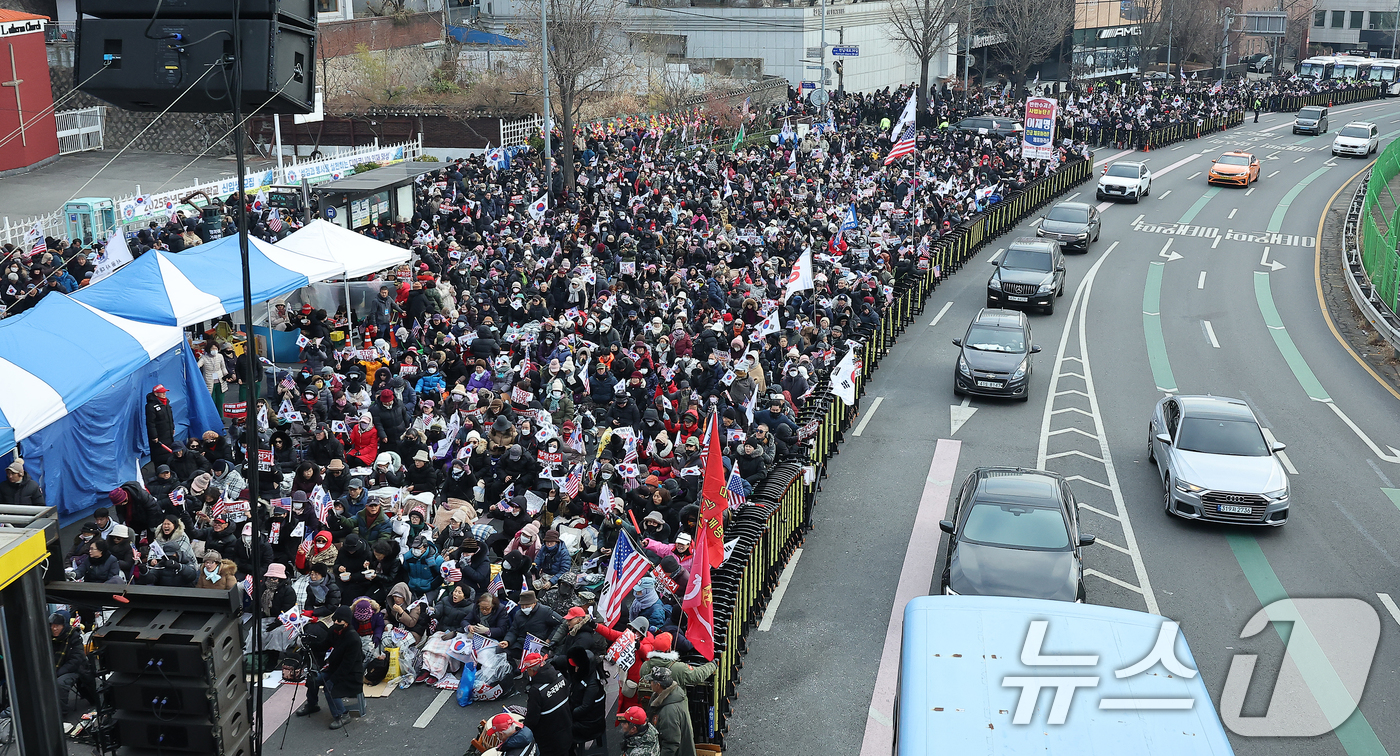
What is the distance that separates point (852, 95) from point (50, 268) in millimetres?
43271

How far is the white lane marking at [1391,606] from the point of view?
13.8 m

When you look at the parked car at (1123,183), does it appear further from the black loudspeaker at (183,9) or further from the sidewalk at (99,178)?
the black loudspeaker at (183,9)

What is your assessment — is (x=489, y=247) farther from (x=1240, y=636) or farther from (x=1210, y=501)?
(x=1240, y=636)

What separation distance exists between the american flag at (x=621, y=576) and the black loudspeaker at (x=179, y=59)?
19.6ft

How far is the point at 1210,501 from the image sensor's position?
1606cm

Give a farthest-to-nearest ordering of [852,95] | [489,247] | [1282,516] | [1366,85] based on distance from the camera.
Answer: [1366,85] → [852,95] → [489,247] → [1282,516]

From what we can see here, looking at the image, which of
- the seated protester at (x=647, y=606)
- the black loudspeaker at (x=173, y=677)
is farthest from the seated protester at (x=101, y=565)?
the black loudspeaker at (x=173, y=677)

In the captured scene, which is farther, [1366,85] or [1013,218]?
[1366,85]

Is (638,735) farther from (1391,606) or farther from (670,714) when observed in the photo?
(1391,606)

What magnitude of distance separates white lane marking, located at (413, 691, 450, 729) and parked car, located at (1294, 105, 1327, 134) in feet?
208

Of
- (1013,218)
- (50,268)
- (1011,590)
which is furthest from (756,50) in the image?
(1011,590)

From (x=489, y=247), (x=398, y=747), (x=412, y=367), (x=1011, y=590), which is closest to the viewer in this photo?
(x=398, y=747)

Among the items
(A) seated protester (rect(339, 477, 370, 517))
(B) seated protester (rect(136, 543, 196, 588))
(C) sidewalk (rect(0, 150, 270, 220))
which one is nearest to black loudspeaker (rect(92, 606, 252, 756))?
(B) seated protester (rect(136, 543, 196, 588))

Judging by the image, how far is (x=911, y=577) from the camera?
585 inches
